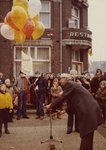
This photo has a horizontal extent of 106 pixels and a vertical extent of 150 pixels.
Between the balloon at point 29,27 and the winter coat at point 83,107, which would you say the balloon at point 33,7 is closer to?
the balloon at point 29,27

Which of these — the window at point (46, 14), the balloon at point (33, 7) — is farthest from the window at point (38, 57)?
the balloon at point (33, 7)

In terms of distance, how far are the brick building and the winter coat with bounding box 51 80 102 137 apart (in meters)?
12.0

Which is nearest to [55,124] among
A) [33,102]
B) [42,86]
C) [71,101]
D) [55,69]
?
[42,86]

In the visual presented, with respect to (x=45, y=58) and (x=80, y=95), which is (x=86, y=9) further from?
(x=80, y=95)

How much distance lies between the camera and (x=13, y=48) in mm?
16094

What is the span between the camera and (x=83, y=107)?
3.88m

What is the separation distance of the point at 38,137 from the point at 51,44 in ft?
35.6

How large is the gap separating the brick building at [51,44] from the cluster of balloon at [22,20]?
7061 millimetres

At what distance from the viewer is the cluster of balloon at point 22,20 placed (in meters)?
7.81

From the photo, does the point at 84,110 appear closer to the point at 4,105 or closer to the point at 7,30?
the point at 4,105

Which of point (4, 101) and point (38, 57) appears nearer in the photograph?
point (4, 101)

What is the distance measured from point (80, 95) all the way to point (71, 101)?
264mm

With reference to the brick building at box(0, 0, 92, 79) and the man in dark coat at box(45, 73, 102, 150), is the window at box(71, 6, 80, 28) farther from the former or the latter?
the man in dark coat at box(45, 73, 102, 150)

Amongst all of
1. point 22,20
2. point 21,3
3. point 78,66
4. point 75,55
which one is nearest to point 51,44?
point 75,55
